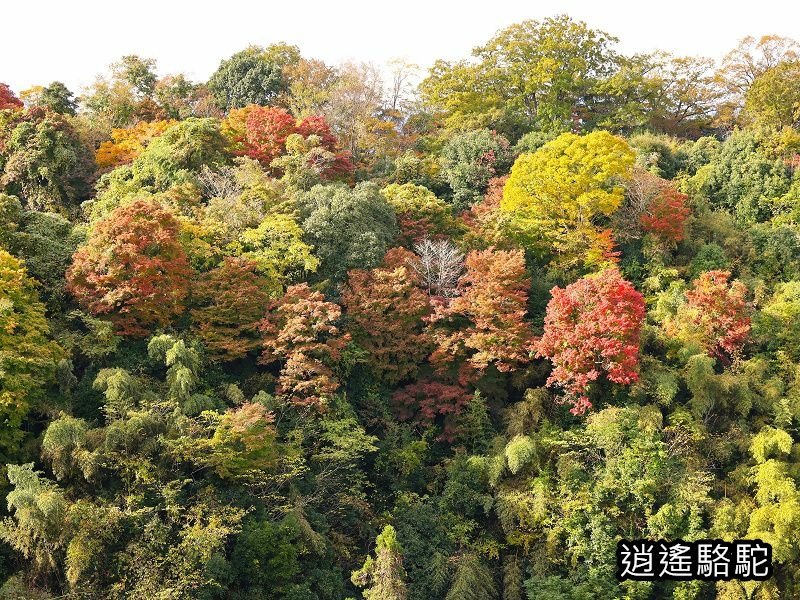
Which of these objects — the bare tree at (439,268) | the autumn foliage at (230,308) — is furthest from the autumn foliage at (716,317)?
the autumn foliage at (230,308)

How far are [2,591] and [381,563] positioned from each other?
24.2 ft

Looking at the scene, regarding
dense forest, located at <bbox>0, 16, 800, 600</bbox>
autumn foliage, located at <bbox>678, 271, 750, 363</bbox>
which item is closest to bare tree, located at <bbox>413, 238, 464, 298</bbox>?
dense forest, located at <bbox>0, 16, 800, 600</bbox>

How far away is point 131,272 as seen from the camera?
69.8 feet

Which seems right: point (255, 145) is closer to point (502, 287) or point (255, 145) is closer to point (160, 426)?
point (502, 287)

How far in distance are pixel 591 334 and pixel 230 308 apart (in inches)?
355

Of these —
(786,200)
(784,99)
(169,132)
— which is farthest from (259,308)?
(784,99)

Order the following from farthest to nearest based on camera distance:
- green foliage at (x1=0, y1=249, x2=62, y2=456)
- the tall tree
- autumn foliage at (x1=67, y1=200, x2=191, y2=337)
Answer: autumn foliage at (x1=67, y1=200, x2=191, y2=337) → the tall tree → green foliage at (x1=0, y1=249, x2=62, y2=456)

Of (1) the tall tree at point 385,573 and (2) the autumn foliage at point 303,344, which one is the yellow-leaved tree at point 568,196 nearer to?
(2) the autumn foliage at point 303,344

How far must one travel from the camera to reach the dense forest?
1831cm

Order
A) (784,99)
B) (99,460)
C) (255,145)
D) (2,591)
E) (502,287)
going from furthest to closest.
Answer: (784,99), (255,145), (502,287), (99,460), (2,591)

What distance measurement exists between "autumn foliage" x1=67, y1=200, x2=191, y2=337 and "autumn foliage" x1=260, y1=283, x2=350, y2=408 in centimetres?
243

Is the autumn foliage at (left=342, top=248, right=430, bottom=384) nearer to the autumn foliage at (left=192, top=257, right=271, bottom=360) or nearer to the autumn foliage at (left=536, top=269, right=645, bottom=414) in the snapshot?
the autumn foliage at (left=192, top=257, right=271, bottom=360)

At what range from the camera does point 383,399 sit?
23750 mm

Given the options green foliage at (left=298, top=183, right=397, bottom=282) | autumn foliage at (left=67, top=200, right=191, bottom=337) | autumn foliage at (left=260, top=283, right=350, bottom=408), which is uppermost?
green foliage at (left=298, top=183, right=397, bottom=282)
